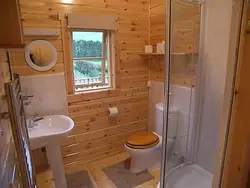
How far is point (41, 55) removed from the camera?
83.2 inches

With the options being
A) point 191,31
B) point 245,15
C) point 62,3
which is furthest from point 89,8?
point 245,15

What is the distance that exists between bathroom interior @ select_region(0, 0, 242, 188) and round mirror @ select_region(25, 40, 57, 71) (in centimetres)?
1

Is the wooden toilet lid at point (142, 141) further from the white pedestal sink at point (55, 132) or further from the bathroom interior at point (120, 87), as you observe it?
the white pedestal sink at point (55, 132)

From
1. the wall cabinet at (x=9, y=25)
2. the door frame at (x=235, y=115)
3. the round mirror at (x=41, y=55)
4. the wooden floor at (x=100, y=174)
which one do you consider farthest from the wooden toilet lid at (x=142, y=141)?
the wall cabinet at (x=9, y=25)

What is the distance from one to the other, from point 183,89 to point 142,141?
80 centimetres

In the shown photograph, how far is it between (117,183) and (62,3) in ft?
7.16

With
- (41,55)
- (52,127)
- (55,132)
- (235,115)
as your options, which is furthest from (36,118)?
(235,115)

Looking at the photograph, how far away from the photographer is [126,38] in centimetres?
259

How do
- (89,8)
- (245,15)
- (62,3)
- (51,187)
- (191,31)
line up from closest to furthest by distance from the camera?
(245,15), (51,187), (191,31), (62,3), (89,8)

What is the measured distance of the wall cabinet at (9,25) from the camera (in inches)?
27.1

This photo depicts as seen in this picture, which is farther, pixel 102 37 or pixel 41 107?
pixel 102 37

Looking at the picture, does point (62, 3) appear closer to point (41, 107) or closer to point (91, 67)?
point (91, 67)

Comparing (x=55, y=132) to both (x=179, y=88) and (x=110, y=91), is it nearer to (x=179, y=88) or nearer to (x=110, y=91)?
(x=110, y=91)

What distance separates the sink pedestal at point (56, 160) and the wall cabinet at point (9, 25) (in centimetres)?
136
